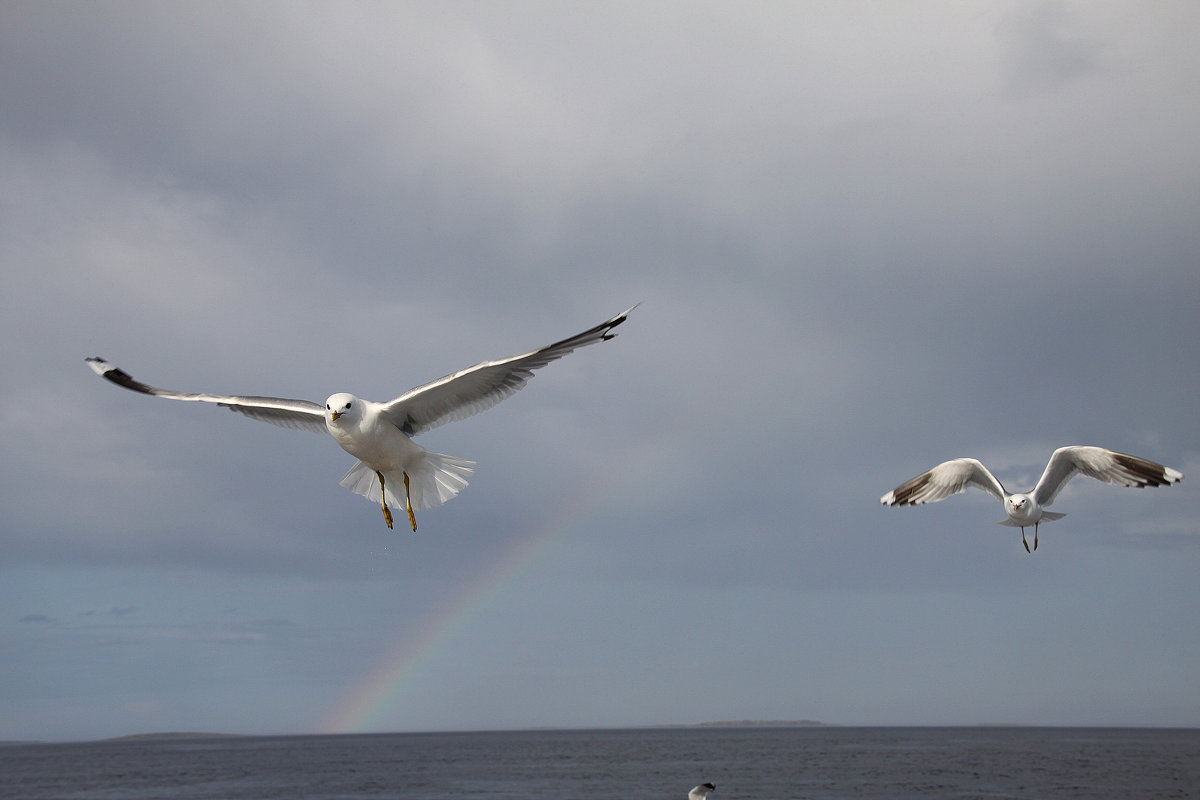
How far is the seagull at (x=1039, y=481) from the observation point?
1627 cm

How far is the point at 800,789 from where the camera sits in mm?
60250

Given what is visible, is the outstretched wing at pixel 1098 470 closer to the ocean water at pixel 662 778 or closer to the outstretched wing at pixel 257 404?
the outstretched wing at pixel 257 404

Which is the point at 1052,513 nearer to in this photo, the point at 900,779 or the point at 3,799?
the point at 900,779

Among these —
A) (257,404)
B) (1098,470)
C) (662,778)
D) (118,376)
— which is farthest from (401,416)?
(662,778)

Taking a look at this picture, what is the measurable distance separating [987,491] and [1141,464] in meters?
2.82

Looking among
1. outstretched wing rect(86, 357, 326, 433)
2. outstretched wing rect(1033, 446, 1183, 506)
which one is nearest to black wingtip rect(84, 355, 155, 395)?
outstretched wing rect(86, 357, 326, 433)

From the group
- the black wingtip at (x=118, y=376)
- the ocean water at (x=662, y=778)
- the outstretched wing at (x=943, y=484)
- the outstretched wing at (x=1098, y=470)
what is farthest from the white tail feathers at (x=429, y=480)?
the ocean water at (x=662, y=778)

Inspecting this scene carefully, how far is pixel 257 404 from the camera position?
43.7 feet

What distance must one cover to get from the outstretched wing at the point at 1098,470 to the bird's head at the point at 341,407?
11.4m

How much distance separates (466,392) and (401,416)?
849 millimetres

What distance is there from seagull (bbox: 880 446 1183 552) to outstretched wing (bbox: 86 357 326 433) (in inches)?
396

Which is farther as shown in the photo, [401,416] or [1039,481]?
[1039,481]

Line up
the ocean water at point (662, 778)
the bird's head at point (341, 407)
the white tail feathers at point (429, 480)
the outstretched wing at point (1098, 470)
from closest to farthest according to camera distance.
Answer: the bird's head at point (341, 407)
the white tail feathers at point (429, 480)
the outstretched wing at point (1098, 470)
the ocean water at point (662, 778)

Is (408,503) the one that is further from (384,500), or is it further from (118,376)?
(118,376)
